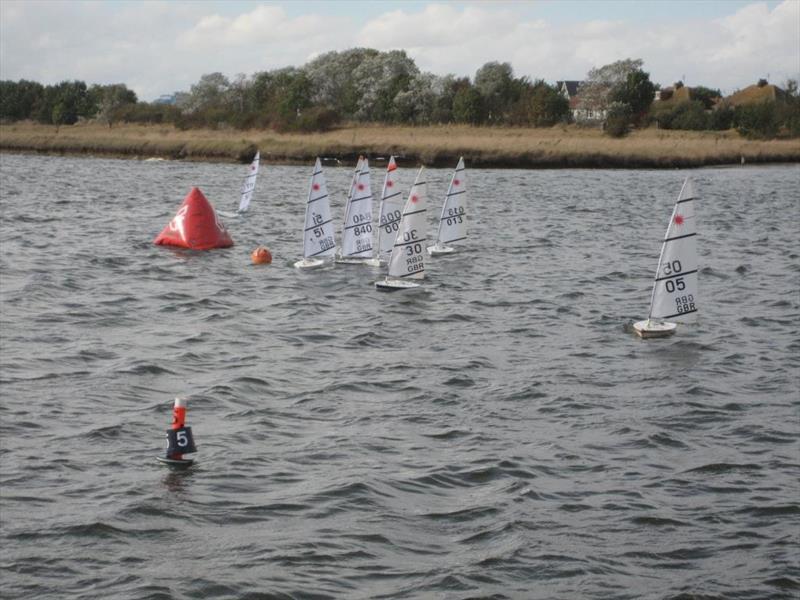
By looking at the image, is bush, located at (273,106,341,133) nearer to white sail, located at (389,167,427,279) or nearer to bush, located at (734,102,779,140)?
bush, located at (734,102,779,140)

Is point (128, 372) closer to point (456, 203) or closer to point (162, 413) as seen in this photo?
point (162, 413)

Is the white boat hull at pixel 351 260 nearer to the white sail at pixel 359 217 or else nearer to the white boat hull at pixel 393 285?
the white sail at pixel 359 217

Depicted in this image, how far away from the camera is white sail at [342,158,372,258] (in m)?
30.2

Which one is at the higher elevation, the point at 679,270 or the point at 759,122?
the point at 759,122

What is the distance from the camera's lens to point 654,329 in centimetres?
2322

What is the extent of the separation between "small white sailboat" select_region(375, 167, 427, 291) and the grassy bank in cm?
5546

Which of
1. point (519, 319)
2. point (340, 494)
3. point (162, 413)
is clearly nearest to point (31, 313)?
point (162, 413)

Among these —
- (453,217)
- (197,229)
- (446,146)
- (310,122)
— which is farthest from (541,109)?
(197,229)

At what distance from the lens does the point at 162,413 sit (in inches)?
668

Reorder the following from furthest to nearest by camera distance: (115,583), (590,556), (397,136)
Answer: (397,136) < (590,556) < (115,583)

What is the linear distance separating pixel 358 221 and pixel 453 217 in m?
6.55

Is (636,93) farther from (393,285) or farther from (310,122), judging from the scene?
(393,285)

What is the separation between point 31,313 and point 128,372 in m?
6.72

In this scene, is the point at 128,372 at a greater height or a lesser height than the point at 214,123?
lesser
